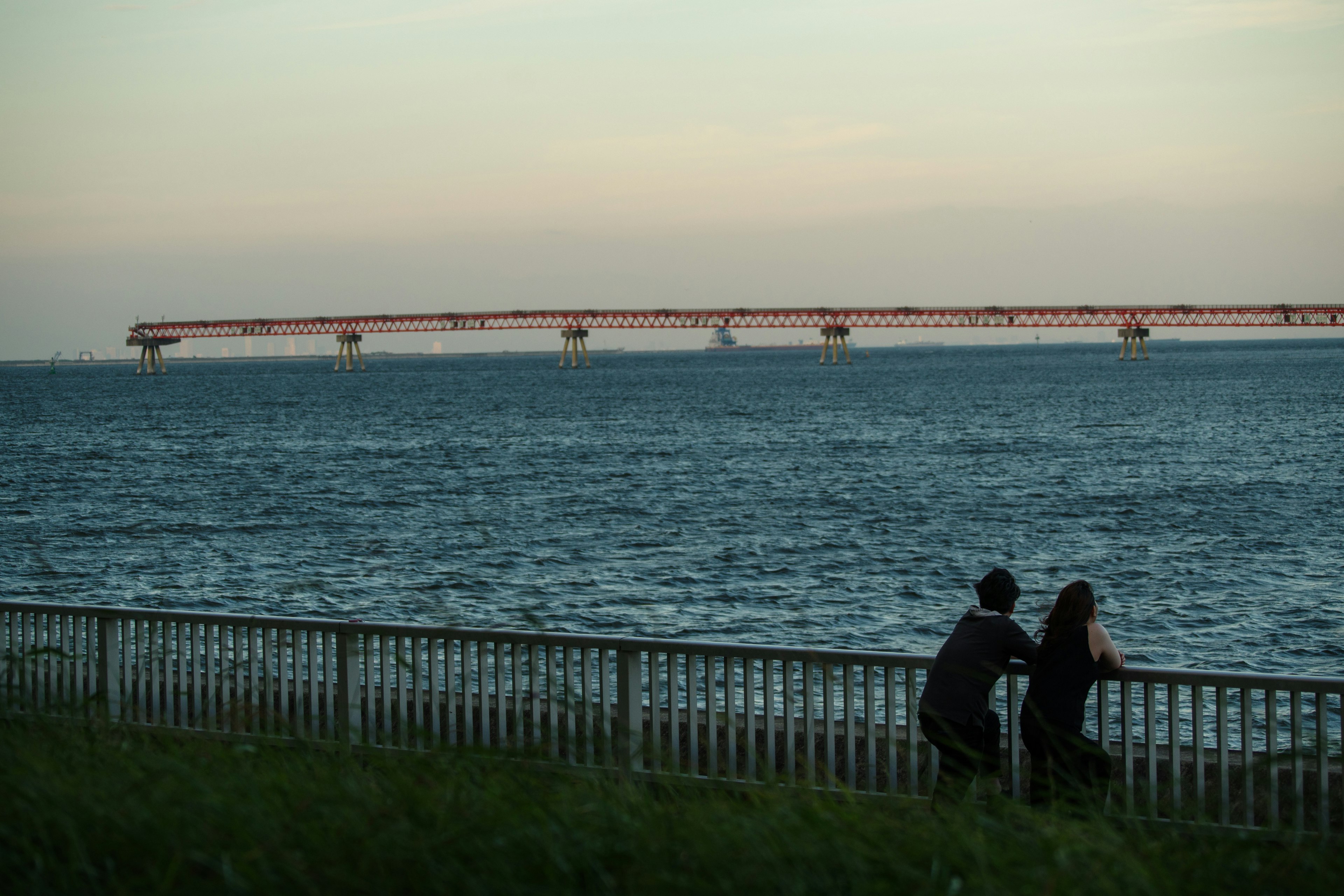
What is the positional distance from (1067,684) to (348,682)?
13.1 feet

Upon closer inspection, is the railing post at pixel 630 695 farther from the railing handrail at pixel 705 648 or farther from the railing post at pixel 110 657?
the railing post at pixel 110 657

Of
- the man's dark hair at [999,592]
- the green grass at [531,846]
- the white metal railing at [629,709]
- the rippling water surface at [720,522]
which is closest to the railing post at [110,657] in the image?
the white metal railing at [629,709]

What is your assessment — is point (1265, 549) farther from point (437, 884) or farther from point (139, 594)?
point (437, 884)

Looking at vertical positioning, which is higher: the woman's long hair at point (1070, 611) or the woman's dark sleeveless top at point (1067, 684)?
the woman's long hair at point (1070, 611)

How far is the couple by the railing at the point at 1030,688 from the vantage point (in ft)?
21.2

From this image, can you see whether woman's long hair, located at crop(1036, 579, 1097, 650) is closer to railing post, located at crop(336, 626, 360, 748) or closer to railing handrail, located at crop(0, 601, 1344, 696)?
railing handrail, located at crop(0, 601, 1344, 696)

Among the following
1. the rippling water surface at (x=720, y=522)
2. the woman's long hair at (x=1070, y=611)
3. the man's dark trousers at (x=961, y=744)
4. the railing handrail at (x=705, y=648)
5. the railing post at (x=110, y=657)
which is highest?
the woman's long hair at (x=1070, y=611)

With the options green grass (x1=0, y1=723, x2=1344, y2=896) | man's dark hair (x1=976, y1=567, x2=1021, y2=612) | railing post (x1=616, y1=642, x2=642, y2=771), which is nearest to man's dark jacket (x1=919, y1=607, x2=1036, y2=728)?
man's dark hair (x1=976, y1=567, x2=1021, y2=612)

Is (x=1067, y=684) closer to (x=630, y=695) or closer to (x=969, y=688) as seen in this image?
(x=969, y=688)

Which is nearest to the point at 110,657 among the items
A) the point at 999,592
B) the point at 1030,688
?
the point at 999,592

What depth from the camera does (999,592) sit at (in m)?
6.77

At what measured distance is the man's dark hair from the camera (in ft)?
22.2

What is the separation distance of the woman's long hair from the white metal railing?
30cm

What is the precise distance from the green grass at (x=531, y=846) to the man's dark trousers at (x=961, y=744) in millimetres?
1503
